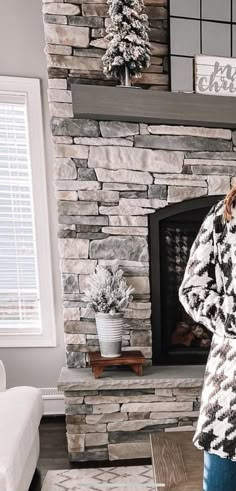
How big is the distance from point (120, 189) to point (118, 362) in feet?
3.17

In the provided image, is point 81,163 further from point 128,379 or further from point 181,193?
point 128,379

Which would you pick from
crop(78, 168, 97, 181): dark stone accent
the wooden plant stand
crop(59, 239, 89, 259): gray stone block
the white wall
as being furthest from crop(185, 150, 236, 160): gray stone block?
the wooden plant stand

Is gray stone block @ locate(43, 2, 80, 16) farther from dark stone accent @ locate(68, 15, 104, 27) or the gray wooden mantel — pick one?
the gray wooden mantel

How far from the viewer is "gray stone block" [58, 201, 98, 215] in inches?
95.0

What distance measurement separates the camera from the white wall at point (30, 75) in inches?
104

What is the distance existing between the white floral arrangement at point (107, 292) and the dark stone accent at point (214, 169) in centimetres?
76

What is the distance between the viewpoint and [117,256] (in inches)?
97.0

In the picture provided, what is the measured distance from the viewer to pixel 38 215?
2.79 meters

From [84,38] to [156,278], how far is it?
4.69ft

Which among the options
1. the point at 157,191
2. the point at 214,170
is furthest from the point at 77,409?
the point at 214,170

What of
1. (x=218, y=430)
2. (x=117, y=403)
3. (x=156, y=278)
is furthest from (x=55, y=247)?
(x=218, y=430)

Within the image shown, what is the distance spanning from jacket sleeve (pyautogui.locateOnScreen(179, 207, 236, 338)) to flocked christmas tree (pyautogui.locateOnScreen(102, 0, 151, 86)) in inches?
50.5

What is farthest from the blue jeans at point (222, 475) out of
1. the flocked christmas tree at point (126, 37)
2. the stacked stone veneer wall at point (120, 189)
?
the flocked christmas tree at point (126, 37)

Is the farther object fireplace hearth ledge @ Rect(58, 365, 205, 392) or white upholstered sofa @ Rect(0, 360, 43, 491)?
fireplace hearth ledge @ Rect(58, 365, 205, 392)
